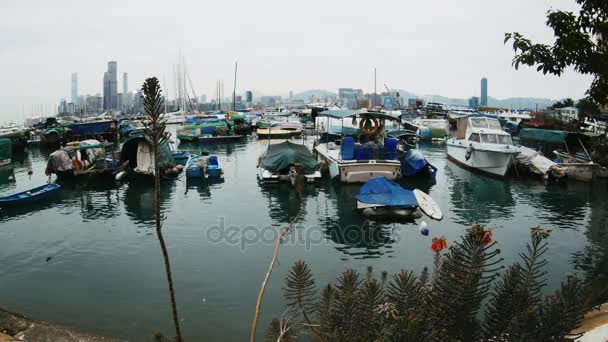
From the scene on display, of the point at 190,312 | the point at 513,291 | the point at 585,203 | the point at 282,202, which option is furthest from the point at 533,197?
the point at 513,291

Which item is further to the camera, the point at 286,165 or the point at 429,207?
the point at 286,165

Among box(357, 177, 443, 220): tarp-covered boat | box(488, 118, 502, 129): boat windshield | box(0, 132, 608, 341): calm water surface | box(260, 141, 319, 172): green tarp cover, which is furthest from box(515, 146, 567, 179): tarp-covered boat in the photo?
box(260, 141, 319, 172): green tarp cover

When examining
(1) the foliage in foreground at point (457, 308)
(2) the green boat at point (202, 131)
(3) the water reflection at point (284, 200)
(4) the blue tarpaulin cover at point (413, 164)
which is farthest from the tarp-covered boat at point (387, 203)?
(2) the green boat at point (202, 131)

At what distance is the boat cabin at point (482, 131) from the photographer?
3416cm

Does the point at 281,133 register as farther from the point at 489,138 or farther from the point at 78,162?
the point at 489,138

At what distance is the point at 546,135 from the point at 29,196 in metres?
46.8

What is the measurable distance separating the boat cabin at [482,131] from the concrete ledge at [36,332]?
30.8 metres

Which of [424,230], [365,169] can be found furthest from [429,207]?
[365,169]

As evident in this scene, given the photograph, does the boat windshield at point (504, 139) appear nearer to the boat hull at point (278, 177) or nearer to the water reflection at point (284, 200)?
the boat hull at point (278, 177)

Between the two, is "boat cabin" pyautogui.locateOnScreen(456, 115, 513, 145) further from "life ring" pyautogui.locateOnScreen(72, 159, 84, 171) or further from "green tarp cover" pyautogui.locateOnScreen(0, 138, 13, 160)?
"green tarp cover" pyautogui.locateOnScreen(0, 138, 13, 160)

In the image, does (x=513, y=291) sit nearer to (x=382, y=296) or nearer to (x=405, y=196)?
(x=382, y=296)

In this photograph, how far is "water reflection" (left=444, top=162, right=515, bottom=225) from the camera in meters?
23.3

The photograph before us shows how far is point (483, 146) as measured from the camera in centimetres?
3394

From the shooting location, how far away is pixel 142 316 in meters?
12.7
